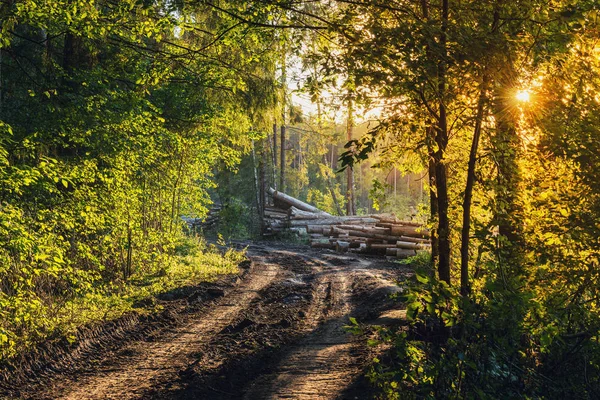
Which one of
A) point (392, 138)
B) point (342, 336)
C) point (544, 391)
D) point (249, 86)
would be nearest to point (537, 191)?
point (392, 138)

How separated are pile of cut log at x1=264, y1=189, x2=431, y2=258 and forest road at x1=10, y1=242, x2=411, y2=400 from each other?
25.6ft

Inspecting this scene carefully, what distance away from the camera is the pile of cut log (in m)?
21.0

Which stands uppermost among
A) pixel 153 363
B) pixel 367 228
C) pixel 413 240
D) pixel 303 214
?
pixel 303 214

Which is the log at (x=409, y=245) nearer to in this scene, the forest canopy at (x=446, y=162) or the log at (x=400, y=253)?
the log at (x=400, y=253)

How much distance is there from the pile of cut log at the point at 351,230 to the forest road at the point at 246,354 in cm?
780

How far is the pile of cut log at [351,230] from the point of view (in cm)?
2105

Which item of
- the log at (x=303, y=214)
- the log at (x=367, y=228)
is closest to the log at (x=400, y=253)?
the log at (x=367, y=228)

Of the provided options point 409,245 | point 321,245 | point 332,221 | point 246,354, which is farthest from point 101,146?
point 332,221

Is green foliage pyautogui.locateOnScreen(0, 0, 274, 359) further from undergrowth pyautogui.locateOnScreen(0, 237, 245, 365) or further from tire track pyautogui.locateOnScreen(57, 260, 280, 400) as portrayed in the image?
tire track pyautogui.locateOnScreen(57, 260, 280, 400)

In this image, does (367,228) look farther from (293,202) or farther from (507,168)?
(507,168)

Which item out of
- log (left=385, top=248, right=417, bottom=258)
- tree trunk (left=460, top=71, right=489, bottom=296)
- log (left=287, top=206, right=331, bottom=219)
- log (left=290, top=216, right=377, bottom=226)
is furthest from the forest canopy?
log (left=287, top=206, right=331, bottom=219)

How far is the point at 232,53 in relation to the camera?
13.9m

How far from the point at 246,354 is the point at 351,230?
18169mm

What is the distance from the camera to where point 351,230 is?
25281 mm
